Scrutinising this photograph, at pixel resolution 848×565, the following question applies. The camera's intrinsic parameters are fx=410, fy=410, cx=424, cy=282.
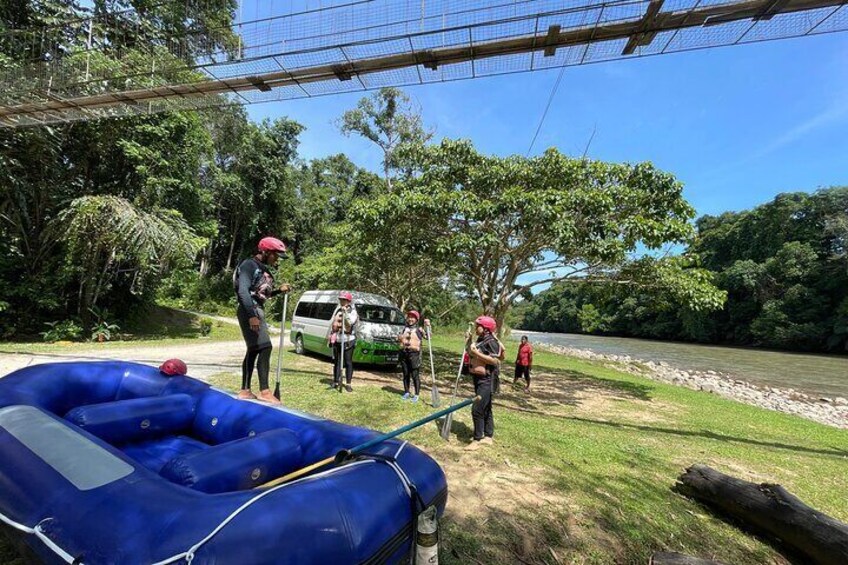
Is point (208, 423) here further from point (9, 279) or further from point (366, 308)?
point (9, 279)

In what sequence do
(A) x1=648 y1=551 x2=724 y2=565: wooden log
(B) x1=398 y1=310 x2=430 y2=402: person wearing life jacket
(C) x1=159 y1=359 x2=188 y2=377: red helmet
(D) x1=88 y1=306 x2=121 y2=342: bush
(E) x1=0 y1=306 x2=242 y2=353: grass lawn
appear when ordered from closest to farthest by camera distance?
(A) x1=648 y1=551 x2=724 y2=565: wooden log < (C) x1=159 y1=359 x2=188 y2=377: red helmet < (B) x1=398 y1=310 x2=430 y2=402: person wearing life jacket < (E) x1=0 y1=306 x2=242 y2=353: grass lawn < (D) x1=88 y1=306 x2=121 y2=342: bush

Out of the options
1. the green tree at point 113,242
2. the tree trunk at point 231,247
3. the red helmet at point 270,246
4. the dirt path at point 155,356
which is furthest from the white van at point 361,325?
the tree trunk at point 231,247

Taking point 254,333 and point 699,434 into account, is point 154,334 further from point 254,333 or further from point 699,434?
point 699,434

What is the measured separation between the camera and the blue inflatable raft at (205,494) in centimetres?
164

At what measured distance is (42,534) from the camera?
180 cm

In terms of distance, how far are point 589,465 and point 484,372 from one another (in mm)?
1610

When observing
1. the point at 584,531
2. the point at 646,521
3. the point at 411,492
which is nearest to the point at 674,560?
the point at 584,531

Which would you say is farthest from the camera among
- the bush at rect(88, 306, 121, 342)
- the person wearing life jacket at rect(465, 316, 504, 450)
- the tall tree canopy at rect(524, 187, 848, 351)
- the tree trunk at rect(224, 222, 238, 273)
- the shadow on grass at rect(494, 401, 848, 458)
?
the tall tree canopy at rect(524, 187, 848, 351)

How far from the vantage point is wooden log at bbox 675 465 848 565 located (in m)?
3.00

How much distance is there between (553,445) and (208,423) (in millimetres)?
4176

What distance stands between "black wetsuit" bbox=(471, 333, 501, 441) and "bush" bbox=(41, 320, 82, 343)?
13.7m

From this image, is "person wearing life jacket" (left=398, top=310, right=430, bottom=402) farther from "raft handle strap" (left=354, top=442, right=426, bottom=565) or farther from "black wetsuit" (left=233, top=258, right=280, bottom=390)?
"raft handle strap" (left=354, top=442, right=426, bottom=565)

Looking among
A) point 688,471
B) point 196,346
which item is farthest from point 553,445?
point 196,346

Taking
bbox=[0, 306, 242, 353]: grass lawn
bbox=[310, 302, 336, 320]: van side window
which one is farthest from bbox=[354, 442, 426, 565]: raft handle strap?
bbox=[0, 306, 242, 353]: grass lawn
